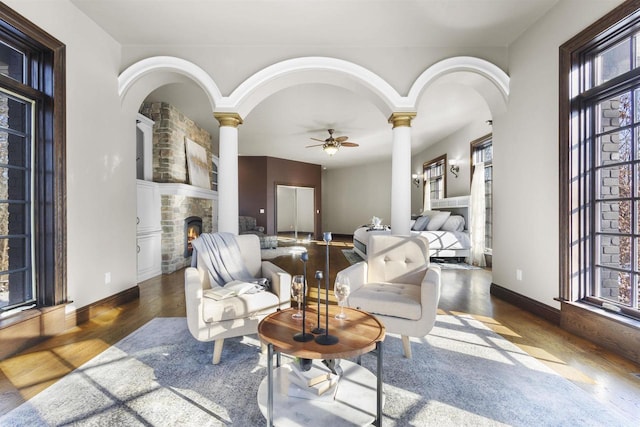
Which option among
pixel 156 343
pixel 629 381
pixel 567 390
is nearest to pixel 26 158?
pixel 156 343

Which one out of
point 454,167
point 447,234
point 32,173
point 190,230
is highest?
point 454,167

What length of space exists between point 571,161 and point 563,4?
1.48 metres

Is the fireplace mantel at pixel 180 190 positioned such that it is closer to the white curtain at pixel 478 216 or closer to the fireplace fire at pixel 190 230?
the fireplace fire at pixel 190 230

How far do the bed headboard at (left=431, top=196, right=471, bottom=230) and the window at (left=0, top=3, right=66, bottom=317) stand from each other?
21.6 ft

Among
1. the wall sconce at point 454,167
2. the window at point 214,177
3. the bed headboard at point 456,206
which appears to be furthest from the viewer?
the window at point 214,177

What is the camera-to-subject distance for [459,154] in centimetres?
680

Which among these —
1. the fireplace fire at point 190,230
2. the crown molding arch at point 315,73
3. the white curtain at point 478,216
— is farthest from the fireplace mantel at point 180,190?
the white curtain at point 478,216

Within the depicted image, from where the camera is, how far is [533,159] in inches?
121

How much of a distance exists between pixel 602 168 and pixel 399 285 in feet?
6.80

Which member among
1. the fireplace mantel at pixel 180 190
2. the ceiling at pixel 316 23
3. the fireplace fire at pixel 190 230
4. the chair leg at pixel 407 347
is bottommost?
the chair leg at pixel 407 347

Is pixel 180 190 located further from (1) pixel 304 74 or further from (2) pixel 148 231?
(1) pixel 304 74

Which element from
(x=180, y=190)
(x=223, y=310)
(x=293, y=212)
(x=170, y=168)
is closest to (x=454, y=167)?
(x=180, y=190)

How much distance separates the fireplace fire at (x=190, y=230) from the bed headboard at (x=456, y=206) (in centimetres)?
574

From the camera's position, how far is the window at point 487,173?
591cm
